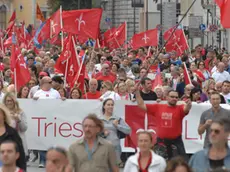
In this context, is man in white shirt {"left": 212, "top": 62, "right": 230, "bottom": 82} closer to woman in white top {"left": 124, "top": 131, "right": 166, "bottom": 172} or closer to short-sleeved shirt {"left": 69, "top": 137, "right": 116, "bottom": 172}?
short-sleeved shirt {"left": 69, "top": 137, "right": 116, "bottom": 172}

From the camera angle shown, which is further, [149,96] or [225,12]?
[149,96]

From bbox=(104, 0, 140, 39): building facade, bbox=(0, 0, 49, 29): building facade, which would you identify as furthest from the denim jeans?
bbox=(0, 0, 49, 29): building facade

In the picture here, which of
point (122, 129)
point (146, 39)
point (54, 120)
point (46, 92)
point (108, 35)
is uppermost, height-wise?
point (108, 35)

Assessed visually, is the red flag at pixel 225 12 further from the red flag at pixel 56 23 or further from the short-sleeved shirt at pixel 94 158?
the red flag at pixel 56 23

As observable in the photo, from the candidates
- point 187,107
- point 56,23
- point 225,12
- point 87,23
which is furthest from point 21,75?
point 56,23

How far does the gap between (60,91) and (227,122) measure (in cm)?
913

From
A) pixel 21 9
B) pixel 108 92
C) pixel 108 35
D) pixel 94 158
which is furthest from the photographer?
pixel 21 9

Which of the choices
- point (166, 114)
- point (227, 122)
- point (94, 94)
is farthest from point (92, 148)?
point (94, 94)

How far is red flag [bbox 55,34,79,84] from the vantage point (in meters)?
21.0

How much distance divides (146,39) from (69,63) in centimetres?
1277

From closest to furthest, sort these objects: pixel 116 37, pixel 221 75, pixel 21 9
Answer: pixel 221 75, pixel 116 37, pixel 21 9

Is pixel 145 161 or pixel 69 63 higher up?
pixel 69 63

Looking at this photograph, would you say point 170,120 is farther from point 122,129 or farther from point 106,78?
point 106,78

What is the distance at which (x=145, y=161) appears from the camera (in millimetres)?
9727
